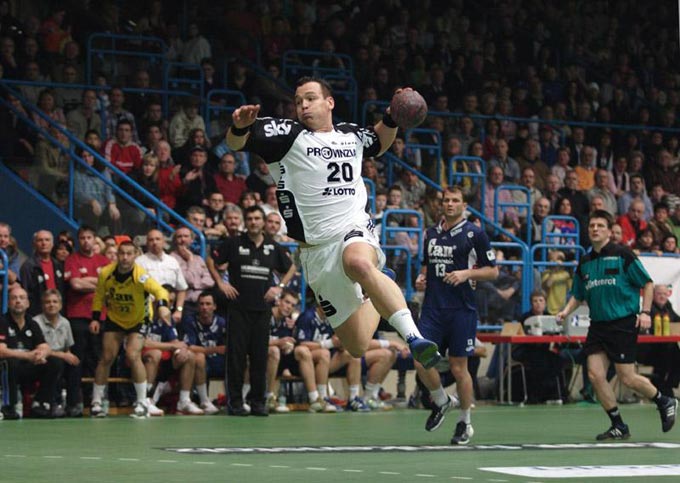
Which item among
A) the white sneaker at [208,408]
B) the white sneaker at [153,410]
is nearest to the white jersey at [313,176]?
the white sneaker at [153,410]

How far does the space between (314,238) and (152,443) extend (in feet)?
9.17

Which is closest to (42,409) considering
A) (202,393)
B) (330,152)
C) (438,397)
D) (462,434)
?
(202,393)

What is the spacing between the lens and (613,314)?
13422 millimetres

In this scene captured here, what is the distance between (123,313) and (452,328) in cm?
454

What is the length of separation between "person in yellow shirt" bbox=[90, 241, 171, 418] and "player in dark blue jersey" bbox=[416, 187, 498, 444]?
3754 mm

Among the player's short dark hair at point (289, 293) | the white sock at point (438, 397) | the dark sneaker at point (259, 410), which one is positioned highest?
the player's short dark hair at point (289, 293)

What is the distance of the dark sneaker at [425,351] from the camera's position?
929 centimetres

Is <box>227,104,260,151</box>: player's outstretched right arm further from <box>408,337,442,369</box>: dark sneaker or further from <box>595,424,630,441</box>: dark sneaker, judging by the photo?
<box>595,424,630,441</box>: dark sneaker

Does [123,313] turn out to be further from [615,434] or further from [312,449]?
[615,434]

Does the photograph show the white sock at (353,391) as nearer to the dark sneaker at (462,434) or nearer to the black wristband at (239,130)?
the dark sneaker at (462,434)

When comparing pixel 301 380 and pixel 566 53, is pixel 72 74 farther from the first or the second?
pixel 566 53

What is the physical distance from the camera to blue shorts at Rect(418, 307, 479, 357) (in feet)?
43.4

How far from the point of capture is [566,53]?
28.6 m

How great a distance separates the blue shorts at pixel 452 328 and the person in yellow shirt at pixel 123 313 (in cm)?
384
